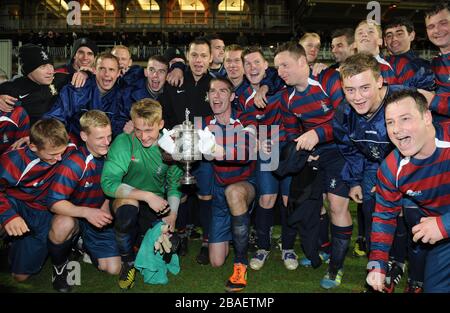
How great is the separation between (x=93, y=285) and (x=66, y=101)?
198 cm

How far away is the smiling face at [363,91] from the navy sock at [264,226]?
154cm

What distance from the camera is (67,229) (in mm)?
3592

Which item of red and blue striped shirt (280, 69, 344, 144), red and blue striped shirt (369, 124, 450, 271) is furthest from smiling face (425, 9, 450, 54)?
red and blue striped shirt (369, 124, 450, 271)

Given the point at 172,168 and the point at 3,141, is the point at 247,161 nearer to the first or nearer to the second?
the point at 172,168

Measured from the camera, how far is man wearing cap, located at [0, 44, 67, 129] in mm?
4656

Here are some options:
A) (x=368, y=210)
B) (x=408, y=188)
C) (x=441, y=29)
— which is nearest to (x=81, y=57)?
(x=368, y=210)

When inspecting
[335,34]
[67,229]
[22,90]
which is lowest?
[67,229]

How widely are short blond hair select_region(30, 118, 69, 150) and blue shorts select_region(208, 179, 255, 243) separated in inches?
64.4

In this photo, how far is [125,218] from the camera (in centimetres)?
363

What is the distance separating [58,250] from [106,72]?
6.43ft

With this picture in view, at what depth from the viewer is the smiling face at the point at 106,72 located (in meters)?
4.48

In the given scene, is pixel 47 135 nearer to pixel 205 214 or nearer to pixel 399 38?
pixel 205 214

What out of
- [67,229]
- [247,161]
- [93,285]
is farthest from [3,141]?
[247,161]
